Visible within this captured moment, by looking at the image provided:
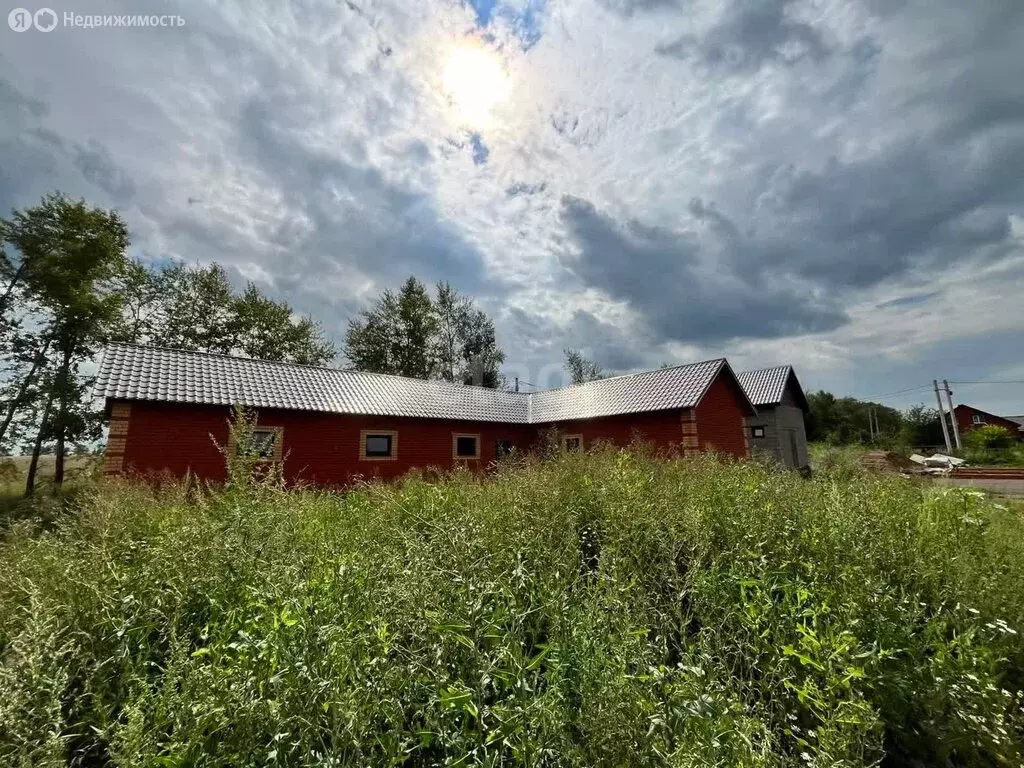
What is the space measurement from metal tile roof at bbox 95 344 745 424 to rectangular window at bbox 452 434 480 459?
0.85m

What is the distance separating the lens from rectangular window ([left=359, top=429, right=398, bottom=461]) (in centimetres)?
1476

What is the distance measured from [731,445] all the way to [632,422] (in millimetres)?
4607

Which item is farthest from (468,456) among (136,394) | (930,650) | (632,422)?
(930,650)

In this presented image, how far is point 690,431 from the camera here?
50.3 feet

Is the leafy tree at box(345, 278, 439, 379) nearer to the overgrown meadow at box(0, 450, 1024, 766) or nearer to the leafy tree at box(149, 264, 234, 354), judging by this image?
the leafy tree at box(149, 264, 234, 354)

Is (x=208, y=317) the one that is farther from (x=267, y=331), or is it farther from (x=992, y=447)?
(x=992, y=447)

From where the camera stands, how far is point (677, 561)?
328 centimetres

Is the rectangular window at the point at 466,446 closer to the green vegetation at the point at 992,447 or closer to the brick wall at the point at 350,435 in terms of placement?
the brick wall at the point at 350,435

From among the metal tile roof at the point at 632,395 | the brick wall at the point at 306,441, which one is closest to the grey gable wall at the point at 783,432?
the metal tile roof at the point at 632,395

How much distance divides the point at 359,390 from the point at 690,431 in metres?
12.2

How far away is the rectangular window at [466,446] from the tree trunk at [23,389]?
19168mm

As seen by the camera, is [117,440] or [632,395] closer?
[117,440]

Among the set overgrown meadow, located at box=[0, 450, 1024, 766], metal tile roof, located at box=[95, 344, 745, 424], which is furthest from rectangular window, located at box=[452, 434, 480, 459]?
overgrown meadow, located at box=[0, 450, 1024, 766]

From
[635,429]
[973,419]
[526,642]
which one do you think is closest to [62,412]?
[635,429]
